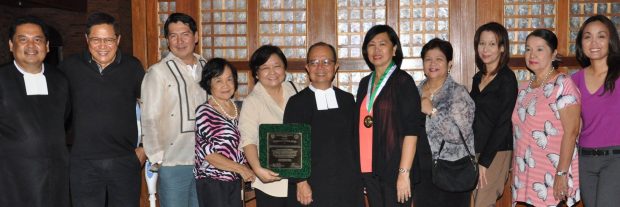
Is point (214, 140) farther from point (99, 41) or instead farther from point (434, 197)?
point (434, 197)

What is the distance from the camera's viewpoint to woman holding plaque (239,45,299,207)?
3.34 metres

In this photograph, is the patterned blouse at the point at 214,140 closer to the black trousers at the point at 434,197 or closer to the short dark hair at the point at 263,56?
the short dark hair at the point at 263,56

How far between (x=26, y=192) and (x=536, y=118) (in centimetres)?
299

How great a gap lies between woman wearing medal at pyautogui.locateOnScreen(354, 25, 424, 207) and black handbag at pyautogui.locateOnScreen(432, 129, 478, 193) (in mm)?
296

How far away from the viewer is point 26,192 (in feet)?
11.1

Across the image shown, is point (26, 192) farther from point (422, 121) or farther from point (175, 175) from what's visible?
point (422, 121)

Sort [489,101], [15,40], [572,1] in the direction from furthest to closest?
[572,1] < [489,101] < [15,40]

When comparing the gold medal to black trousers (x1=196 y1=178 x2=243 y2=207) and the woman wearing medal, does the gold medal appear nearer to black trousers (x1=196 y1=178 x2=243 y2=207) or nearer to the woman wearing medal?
the woman wearing medal

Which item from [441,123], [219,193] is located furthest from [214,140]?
[441,123]

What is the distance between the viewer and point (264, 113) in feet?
11.2

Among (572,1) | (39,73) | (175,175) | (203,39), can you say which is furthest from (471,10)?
(39,73)

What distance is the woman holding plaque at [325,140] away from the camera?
3.24m

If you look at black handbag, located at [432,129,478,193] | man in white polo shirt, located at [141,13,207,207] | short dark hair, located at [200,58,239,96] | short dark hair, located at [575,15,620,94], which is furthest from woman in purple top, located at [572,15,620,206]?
man in white polo shirt, located at [141,13,207,207]

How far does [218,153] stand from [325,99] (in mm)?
683
